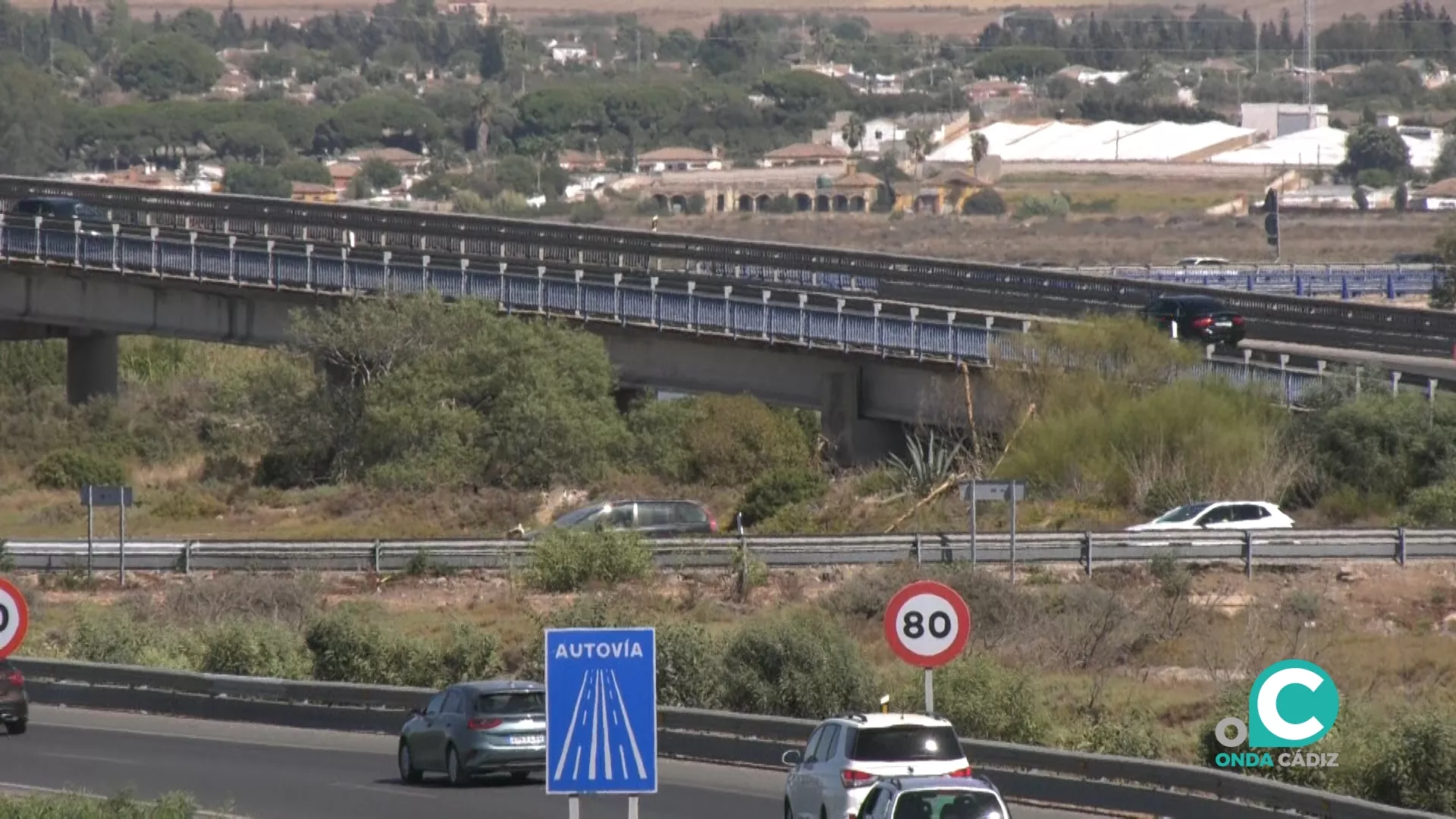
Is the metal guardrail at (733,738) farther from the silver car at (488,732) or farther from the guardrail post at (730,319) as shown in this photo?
the guardrail post at (730,319)

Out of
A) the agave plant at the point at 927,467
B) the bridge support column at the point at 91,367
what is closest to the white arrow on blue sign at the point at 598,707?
the agave plant at the point at 927,467

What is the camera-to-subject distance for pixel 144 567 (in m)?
43.8

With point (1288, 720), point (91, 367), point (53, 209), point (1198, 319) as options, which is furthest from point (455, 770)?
point (53, 209)

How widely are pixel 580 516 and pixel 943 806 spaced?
28.4 meters

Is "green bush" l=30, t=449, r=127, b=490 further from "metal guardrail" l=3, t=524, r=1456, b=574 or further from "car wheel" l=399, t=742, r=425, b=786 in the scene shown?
"car wheel" l=399, t=742, r=425, b=786

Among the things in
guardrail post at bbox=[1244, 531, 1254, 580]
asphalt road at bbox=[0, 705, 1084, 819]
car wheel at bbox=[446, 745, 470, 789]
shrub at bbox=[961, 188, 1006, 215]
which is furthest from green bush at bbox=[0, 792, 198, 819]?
shrub at bbox=[961, 188, 1006, 215]

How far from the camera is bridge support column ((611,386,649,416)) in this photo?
2404 inches

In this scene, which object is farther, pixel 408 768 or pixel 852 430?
pixel 852 430

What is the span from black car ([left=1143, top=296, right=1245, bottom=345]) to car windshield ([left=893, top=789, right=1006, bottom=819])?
42.5 m

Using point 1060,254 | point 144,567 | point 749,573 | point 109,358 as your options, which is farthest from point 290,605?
point 1060,254

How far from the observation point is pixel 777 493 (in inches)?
2000

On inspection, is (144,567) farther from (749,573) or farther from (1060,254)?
(1060,254)

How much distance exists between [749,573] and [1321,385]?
14400mm

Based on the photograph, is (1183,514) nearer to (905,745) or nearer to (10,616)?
(905,745)
